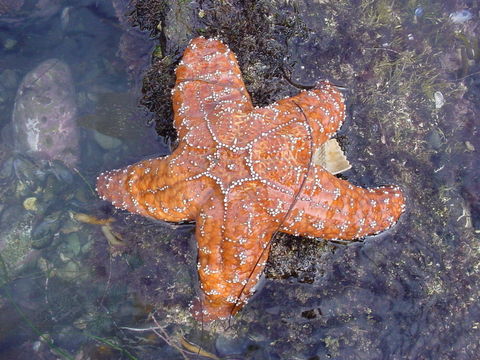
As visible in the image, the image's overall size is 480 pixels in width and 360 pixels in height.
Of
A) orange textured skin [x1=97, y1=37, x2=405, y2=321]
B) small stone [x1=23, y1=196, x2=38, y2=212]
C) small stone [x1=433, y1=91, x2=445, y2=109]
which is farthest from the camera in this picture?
small stone [x1=23, y1=196, x2=38, y2=212]

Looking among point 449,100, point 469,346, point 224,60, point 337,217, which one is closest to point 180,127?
point 224,60

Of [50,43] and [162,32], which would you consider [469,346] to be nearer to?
[162,32]

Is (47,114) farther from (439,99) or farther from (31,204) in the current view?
(439,99)

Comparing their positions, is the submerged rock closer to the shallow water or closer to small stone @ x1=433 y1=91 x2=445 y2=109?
the shallow water

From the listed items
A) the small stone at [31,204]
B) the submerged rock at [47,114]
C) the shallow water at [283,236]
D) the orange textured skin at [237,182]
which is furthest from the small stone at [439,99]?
the small stone at [31,204]

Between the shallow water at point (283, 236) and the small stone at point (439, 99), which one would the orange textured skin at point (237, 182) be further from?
the small stone at point (439, 99)

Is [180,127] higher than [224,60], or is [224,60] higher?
[224,60]

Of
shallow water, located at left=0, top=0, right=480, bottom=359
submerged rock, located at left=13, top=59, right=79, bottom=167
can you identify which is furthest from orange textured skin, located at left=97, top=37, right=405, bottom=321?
submerged rock, located at left=13, top=59, right=79, bottom=167
